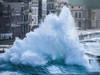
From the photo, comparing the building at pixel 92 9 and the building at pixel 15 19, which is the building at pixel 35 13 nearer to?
the building at pixel 15 19

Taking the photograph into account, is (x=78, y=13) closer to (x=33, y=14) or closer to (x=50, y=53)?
(x=33, y=14)

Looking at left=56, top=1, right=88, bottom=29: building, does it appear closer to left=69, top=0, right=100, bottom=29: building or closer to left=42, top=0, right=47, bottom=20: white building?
left=69, top=0, right=100, bottom=29: building

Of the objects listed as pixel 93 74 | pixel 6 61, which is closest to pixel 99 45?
pixel 93 74

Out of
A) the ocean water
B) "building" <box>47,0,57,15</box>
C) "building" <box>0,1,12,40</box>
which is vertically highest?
"building" <box>47,0,57,15</box>

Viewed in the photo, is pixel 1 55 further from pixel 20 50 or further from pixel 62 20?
pixel 62 20

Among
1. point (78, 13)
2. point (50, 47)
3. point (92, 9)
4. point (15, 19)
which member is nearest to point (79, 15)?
point (78, 13)

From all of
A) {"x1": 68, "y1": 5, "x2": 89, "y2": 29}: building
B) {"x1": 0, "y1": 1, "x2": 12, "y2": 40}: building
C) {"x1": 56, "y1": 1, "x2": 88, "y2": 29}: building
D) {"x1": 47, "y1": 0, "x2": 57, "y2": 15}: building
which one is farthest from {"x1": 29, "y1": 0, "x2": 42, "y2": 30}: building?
{"x1": 68, "y1": 5, "x2": 89, "y2": 29}: building
